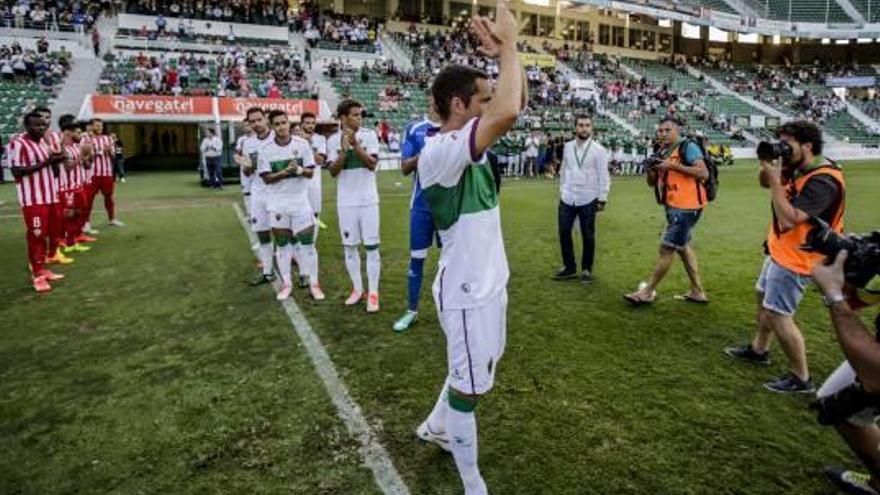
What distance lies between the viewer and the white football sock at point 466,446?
9.43ft

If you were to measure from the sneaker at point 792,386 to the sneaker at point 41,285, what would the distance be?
26.2ft

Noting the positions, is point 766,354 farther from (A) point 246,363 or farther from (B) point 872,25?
(B) point 872,25

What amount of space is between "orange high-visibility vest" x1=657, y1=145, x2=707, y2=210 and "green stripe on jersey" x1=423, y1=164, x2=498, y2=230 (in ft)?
13.2

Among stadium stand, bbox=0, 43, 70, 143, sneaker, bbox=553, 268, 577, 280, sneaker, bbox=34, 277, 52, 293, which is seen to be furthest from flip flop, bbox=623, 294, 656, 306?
stadium stand, bbox=0, 43, 70, 143

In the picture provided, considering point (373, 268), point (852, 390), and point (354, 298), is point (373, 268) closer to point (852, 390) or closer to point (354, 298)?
point (354, 298)

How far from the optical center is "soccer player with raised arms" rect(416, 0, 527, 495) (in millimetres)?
2707

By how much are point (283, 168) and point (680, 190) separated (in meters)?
4.37

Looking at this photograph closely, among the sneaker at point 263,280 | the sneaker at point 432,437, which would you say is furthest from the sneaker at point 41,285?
the sneaker at point 432,437

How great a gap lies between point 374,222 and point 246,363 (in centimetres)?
209

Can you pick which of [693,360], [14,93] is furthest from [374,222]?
[14,93]

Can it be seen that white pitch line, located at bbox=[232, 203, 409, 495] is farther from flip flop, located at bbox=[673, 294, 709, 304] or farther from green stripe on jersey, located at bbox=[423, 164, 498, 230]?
flip flop, located at bbox=[673, 294, 709, 304]

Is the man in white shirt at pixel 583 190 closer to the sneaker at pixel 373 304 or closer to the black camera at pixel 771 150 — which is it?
the sneaker at pixel 373 304

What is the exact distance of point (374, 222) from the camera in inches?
248

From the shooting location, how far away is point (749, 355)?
16.3 feet
